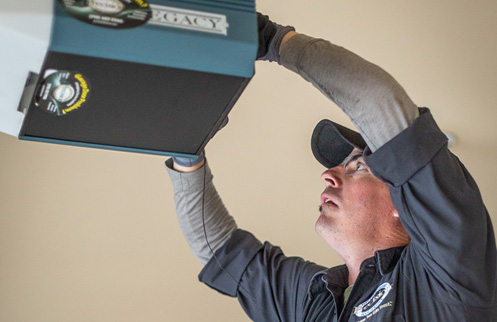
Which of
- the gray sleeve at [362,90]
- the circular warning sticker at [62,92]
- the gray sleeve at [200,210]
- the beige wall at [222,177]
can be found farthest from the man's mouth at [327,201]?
the circular warning sticker at [62,92]

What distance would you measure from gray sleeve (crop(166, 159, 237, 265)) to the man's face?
268 mm

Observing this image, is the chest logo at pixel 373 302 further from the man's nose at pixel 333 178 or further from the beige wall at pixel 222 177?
the beige wall at pixel 222 177

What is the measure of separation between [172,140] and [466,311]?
0.63 m

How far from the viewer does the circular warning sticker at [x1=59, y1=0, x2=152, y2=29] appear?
0.85m

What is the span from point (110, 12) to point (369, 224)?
949 millimetres

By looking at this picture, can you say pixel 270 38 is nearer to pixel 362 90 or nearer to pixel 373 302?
pixel 362 90

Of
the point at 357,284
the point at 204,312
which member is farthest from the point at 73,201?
the point at 357,284

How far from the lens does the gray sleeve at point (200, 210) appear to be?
1637 millimetres

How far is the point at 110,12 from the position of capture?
2.85ft

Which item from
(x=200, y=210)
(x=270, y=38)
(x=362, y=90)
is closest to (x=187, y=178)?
(x=200, y=210)

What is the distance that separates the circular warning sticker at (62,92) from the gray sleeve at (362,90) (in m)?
0.42

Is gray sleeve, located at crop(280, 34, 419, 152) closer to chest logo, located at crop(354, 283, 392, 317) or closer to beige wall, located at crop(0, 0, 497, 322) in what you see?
chest logo, located at crop(354, 283, 392, 317)

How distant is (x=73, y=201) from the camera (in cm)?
224

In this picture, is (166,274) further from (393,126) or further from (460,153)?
(393,126)
